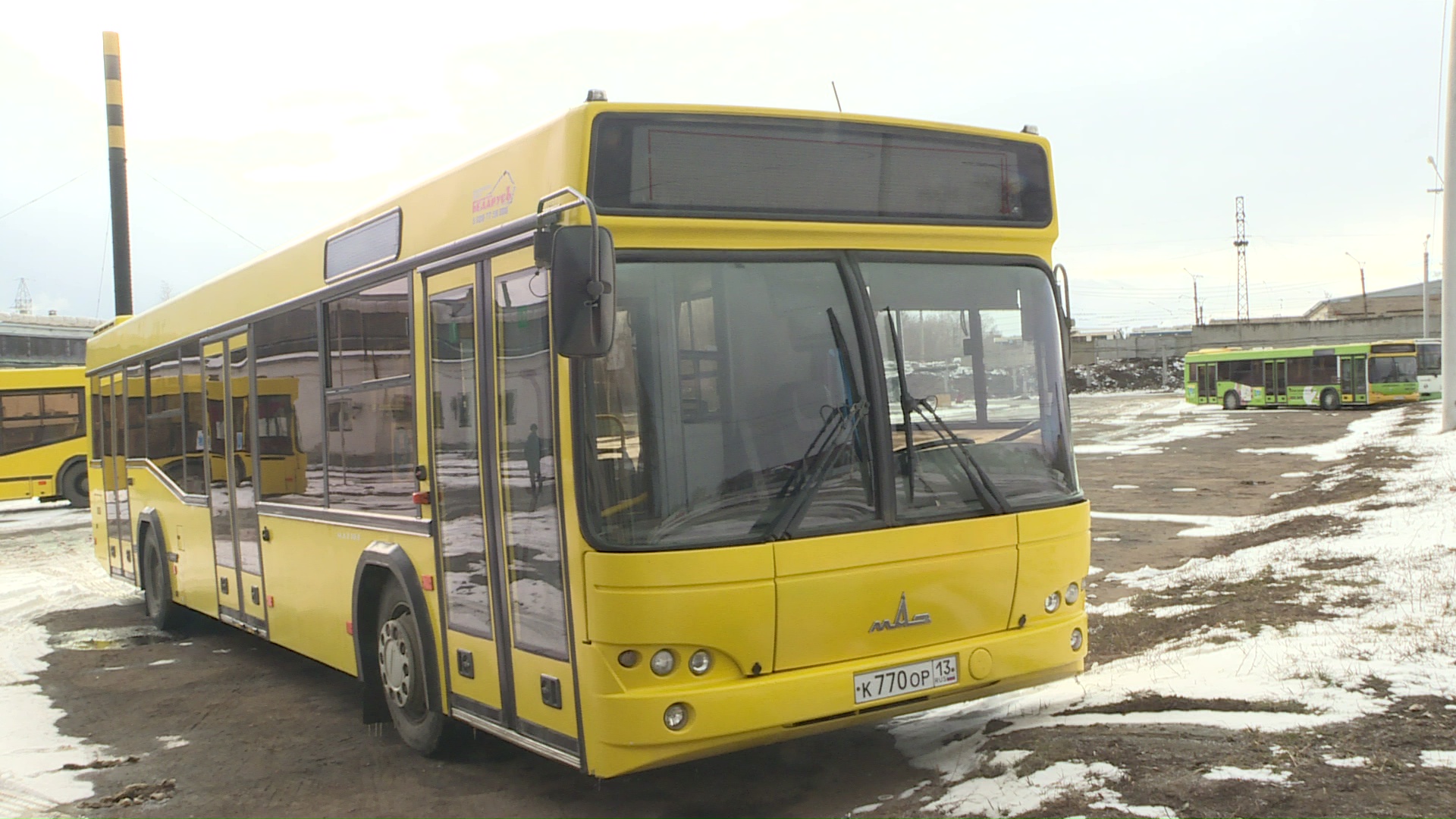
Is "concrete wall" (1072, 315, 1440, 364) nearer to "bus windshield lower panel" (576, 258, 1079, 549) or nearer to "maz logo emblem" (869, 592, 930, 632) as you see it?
"bus windshield lower panel" (576, 258, 1079, 549)

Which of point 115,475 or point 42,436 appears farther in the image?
point 42,436

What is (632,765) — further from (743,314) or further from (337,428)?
(337,428)

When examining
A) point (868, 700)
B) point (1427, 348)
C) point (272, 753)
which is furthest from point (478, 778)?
point (1427, 348)

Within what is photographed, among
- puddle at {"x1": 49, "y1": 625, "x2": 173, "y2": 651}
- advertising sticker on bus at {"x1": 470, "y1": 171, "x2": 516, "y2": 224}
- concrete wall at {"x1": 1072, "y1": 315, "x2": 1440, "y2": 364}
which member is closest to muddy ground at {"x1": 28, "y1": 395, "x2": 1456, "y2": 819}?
puddle at {"x1": 49, "y1": 625, "x2": 173, "y2": 651}

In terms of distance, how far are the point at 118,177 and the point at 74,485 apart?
12.4 metres

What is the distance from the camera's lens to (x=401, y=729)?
668 centimetres

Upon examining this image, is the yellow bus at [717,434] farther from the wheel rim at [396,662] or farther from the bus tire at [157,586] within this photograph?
the bus tire at [157,586]

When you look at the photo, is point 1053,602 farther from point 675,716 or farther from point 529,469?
point 529,469

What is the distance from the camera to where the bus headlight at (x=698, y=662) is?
4.86m

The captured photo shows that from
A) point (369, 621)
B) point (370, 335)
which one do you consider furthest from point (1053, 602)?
point (370, 335)

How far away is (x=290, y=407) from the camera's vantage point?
7875 millimetres

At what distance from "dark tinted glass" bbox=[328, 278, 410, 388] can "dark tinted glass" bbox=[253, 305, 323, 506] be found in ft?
1.03

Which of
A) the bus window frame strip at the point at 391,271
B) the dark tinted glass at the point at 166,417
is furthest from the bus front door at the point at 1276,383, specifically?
the bus window frame strip at the point at 391,271

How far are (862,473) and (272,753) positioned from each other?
3.84m
